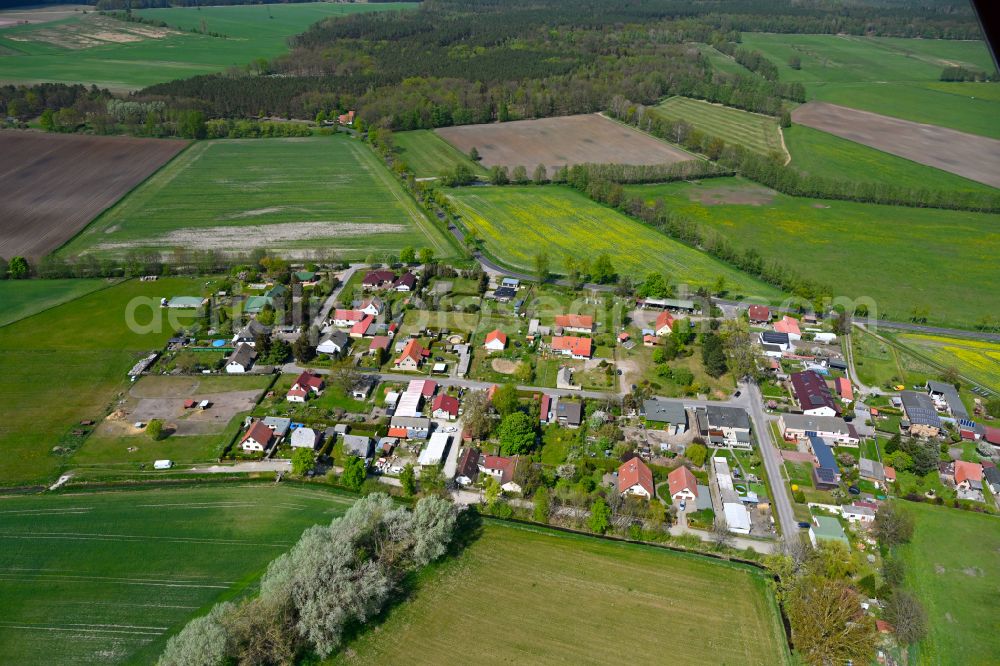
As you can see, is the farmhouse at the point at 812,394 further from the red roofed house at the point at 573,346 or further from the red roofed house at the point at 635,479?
the red roofed house at the point at 573,346

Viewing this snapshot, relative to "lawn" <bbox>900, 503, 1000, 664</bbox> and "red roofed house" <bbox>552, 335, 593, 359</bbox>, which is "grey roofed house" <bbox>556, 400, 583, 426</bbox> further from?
"lawn" <bbox>900, 503, 1000, 664</bbox>

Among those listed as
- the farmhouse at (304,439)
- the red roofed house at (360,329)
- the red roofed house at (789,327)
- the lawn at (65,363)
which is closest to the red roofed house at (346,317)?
the red roofed house at (360,329)

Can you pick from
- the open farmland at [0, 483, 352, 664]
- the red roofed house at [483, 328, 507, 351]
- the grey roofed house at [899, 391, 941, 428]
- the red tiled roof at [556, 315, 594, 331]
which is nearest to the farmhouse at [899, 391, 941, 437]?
the grey roofed house at [899, 391, 941, 428]

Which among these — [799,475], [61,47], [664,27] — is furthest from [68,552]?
[664,27]

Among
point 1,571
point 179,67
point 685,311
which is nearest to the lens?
point 1,571

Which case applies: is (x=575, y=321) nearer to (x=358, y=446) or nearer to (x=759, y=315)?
(x=759, y=315)

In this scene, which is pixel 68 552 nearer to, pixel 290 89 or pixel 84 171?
pixel 84 171
